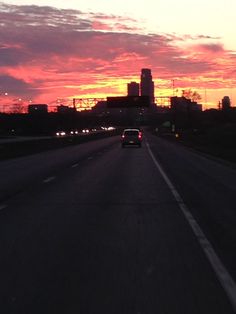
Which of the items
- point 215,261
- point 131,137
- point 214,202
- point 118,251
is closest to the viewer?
point 215,261

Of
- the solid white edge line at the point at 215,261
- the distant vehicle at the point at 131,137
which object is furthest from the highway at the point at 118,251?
the distant vehicle at the point at 131,137

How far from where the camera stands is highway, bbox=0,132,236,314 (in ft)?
23.7

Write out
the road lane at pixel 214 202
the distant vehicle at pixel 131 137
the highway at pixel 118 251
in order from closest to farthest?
1. the highway at pixel 118 251
2. the road lane at pixel 214 202
3. the distant vehicle at pixel 131 137

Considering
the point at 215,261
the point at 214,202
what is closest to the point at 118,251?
the point at 215,261

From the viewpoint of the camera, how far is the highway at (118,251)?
→ 724 centimetres

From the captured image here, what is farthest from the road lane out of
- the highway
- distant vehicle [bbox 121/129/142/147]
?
distant vehicle [bbox 121/129/142/147]

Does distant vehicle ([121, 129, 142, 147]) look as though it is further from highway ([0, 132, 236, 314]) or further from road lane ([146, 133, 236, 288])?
highway ([0, 132, 236, 314])

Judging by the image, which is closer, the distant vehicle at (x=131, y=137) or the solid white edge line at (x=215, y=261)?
the solid white edge line at (x=215, y=261)

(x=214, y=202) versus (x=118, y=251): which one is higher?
(x=118, y=251)

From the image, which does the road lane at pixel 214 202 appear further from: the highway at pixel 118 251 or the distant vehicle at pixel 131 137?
the distant vehicle at pixel 131 137

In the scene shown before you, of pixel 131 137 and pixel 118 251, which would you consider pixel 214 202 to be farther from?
pixel 131 137

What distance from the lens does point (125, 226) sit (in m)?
13.0

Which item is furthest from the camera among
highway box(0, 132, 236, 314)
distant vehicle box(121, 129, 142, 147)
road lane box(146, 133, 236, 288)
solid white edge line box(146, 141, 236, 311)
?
distant vehicle box(121, 129, 142, 147)

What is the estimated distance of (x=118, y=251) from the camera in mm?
10258
